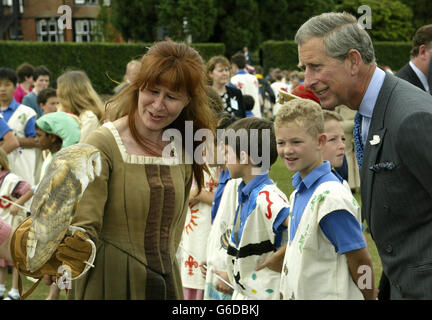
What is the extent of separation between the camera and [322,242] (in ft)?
10.3

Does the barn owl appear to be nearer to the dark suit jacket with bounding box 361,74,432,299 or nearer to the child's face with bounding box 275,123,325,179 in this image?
the dark suit jacket with bounding box 361,74,432,299

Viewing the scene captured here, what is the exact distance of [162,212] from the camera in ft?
9.38

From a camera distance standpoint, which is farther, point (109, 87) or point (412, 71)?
point (109, 87)

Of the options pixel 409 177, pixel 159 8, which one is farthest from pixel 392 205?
pixel 159 8

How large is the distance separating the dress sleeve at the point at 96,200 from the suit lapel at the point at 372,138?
1.02 metres

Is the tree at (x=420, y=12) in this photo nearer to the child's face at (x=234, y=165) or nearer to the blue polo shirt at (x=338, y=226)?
the child's face at (x=234, y=165)

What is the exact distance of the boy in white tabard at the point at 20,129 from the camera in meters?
7.49

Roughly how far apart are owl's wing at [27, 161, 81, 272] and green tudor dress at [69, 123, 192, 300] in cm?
44

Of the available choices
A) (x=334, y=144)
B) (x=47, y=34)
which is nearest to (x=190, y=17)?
(x=47, y=34)

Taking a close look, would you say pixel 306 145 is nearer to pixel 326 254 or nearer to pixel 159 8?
pixel 326 254

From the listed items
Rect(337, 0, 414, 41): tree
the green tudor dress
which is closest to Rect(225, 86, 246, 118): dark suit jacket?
the green tudor dress

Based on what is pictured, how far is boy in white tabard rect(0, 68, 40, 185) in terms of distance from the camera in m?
7.49

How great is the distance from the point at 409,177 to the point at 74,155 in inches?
44.8

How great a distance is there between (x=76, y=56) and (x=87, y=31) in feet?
19.4
